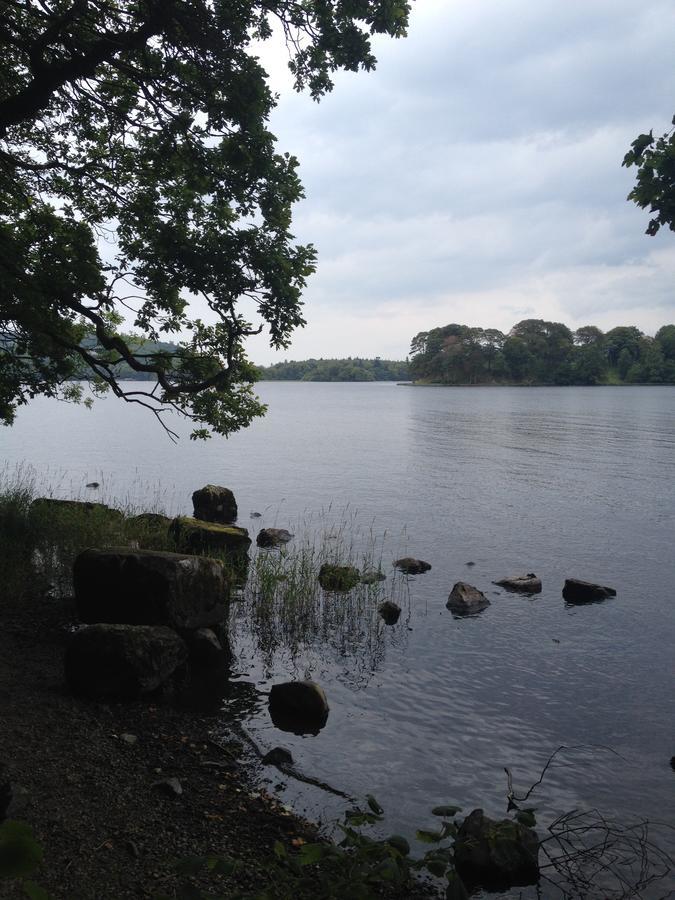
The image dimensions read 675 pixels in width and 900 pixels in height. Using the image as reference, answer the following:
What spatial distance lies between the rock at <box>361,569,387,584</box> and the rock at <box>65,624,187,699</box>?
311 inches

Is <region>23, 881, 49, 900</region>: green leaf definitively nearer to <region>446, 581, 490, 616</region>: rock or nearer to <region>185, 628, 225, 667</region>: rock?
<region>185, 628, 225, 667</region>: rock

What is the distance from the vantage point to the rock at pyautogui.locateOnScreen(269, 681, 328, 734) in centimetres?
1106

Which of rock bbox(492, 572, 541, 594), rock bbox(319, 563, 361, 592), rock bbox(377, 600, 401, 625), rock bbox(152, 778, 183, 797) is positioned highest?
rock bbox(152, 778, 183, 797)

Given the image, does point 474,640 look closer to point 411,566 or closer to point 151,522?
point 411,566

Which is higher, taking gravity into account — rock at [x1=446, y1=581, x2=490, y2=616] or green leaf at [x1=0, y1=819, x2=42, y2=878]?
green leaf at [x1=0, y1=819, x2=42, y2=878]

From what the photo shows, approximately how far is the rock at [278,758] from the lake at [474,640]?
0.34 m

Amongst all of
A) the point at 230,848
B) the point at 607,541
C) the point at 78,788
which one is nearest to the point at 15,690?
the point at 78,788

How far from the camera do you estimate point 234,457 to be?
53.1 meters

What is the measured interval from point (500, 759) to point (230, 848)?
4954mm

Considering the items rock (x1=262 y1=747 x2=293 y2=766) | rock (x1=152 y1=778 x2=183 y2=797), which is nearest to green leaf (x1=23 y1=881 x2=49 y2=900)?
rock (x1=152 y1=778 x2=183 y2=797)

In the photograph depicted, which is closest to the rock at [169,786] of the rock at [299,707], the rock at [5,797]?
the rock at [5,797]

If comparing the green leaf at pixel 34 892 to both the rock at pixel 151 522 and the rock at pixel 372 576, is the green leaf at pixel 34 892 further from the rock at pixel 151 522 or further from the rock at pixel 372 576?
the rock at pixel 151 522

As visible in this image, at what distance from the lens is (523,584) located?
65.1ft

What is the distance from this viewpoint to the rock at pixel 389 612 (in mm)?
16578
